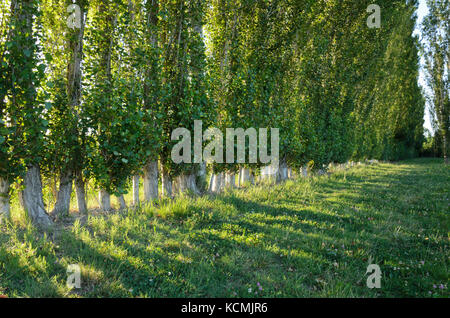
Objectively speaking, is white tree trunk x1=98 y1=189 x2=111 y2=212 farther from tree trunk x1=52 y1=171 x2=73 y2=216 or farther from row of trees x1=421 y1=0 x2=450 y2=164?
row of trees x1=421 y1=0 x2=450 y2=164

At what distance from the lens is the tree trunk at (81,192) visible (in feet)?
17.5

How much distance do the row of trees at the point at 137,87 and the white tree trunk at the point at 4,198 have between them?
0.8 inches

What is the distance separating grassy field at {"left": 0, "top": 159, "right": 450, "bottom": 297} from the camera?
2.74 metres

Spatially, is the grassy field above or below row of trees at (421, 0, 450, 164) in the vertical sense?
below

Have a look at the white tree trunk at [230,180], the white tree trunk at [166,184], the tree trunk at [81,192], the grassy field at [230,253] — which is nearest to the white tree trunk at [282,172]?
the white tree trunk at [230,180]

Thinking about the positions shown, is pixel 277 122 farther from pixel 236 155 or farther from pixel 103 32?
pixel 103 32

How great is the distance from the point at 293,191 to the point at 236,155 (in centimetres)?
204

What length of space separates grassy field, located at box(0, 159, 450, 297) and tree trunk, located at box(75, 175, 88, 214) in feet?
1.48

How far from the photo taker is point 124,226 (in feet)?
13.8

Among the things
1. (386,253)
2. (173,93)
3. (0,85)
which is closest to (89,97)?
(0,85)

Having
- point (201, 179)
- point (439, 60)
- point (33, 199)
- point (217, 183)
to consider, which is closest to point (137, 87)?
point (33, 199)

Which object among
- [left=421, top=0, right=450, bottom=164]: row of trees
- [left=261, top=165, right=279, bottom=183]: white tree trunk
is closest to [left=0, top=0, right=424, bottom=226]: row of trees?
[left=261, top=165, right=279, bottom=183]: white tree trunk

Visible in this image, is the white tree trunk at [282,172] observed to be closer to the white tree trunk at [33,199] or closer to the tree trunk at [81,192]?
the tree trunk at [81,192]

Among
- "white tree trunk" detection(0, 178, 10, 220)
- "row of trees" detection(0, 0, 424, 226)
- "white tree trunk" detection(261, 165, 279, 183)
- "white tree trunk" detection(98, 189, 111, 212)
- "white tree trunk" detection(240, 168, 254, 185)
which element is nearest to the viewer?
"row of trees" detection(0, 0, 424, 226)
